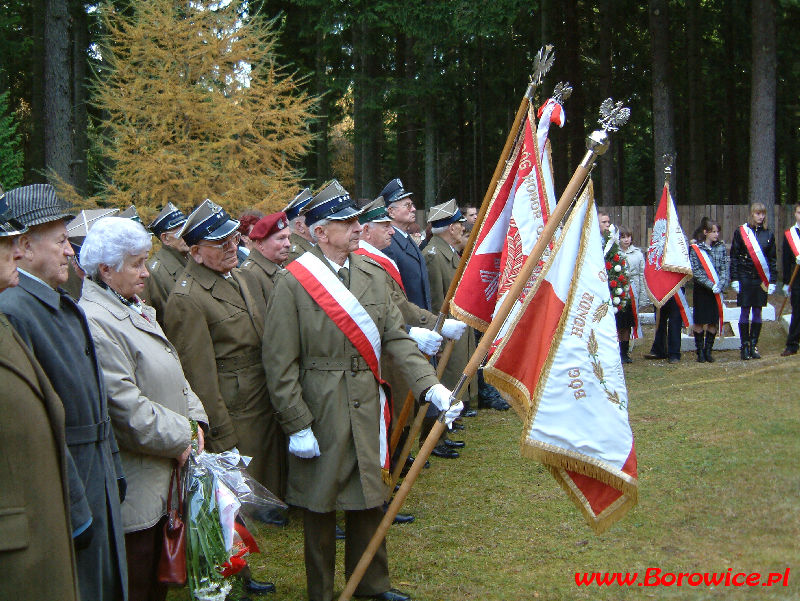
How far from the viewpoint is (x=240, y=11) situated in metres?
22.4

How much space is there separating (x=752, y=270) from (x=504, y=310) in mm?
9898

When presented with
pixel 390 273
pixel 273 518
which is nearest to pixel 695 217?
pixel 390 273

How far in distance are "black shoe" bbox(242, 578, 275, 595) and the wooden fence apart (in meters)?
20.3

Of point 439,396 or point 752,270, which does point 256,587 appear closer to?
point 439,396

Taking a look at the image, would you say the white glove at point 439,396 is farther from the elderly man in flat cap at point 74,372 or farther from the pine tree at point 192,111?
the pine tree at point 192,111

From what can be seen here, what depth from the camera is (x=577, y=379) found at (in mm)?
4180

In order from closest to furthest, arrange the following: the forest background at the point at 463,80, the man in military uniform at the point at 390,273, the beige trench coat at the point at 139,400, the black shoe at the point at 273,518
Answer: the beige trench coat at the point at 139,400 → the black shoe at the point at 273,518 → the man in military uniform at the point at 390,273 → the forest background at the point at 463,80

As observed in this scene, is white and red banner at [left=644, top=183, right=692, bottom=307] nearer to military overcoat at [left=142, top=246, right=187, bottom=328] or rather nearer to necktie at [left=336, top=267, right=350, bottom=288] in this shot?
military overcoat at [left=142, top=246, right=187, bottom=328]

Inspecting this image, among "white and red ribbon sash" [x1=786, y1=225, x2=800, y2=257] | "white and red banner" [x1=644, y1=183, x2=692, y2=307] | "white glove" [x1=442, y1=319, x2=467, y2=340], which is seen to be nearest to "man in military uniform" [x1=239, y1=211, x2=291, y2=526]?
"white glove" [x1=442, y1=319, x2=467, y2=340]

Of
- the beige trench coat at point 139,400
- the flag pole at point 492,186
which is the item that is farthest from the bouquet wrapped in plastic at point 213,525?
the flag pole at point 492,186

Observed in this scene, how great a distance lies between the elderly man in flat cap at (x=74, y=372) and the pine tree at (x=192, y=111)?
16.3 m

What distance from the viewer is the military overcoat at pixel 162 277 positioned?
600 centimetres

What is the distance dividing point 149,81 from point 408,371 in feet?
55.8

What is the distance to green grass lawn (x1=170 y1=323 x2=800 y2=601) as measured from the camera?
16.5 feet
